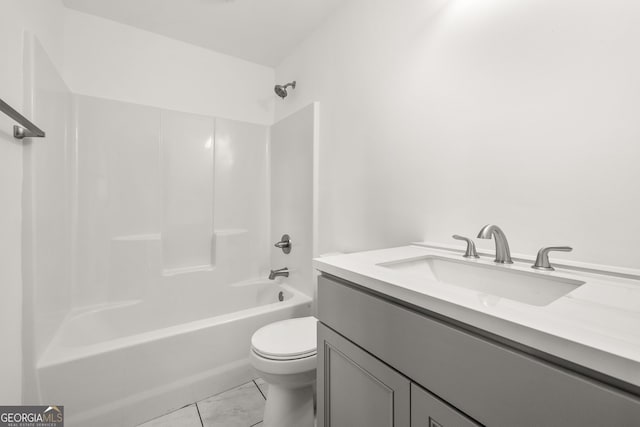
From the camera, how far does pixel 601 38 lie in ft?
2.44

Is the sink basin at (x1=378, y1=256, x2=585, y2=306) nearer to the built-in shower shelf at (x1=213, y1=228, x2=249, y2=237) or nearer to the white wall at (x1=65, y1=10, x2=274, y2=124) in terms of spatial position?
the built-in shower shelf at (x1=213, y1=228, x2=249, y2=237)

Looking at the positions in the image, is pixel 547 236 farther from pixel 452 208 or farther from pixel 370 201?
pixel 370 201

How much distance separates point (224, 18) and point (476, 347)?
230 centimetres

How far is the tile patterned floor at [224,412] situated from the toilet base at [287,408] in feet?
0.73

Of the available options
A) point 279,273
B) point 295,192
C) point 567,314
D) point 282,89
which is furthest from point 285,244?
point 567,314

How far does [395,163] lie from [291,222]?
1.08 meters

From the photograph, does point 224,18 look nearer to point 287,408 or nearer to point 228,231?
point 228,231

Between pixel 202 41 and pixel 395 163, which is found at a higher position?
pixel 202 41

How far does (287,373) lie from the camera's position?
111 cm

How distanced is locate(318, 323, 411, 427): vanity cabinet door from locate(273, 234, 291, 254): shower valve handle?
4.26 ft

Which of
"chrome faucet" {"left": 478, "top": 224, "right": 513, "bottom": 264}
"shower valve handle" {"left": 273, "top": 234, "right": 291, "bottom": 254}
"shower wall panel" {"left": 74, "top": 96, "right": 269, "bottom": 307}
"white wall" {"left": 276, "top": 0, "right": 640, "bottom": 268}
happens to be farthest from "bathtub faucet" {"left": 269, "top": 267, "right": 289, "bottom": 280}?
"chrome faucet" {"left": 478, "top": 224, "right": 513, "bottom": 264}

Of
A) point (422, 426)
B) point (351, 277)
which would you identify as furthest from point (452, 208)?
point (422, 426)

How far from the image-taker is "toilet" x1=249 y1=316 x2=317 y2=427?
1122 millimetres

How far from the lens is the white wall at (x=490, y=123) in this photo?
73 cm
